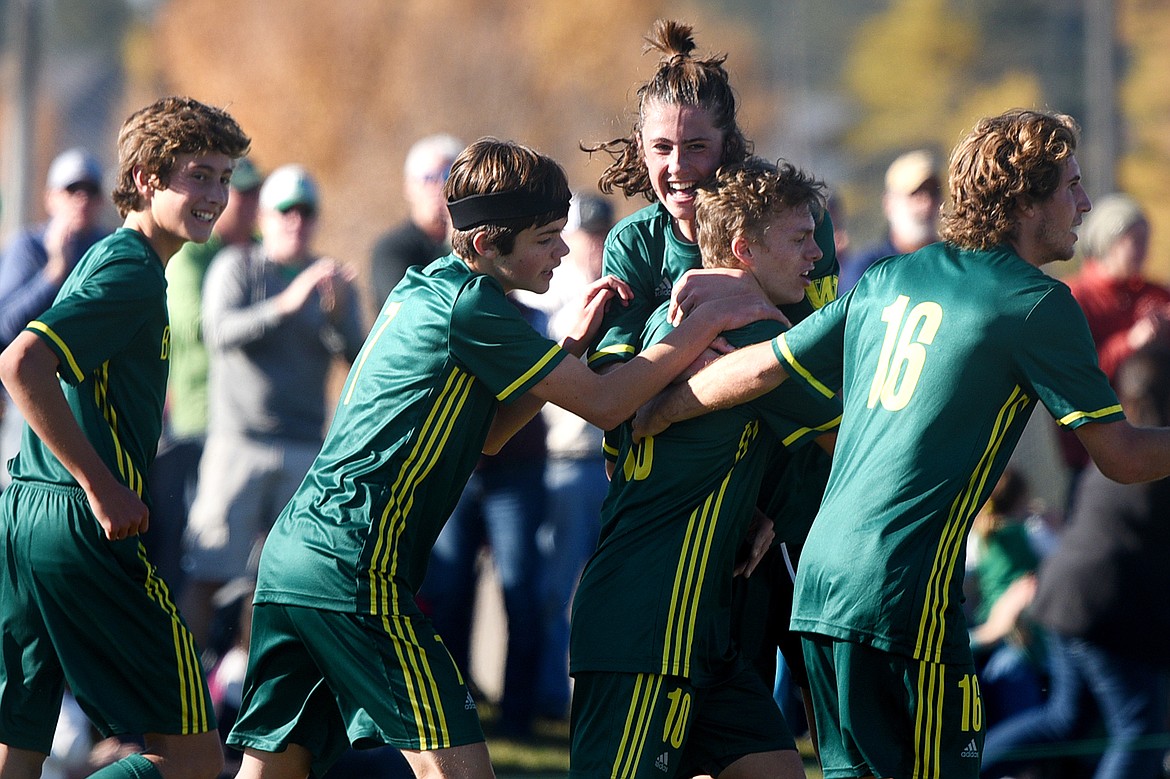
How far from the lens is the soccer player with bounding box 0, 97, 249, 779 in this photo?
4.05 meters

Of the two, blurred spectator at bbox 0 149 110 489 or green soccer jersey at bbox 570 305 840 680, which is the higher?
blurred spectator at bbox 0 149 110 489

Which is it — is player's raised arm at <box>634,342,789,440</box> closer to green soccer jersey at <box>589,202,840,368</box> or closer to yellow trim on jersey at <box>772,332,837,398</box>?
yellow trim on jersey at <box>772,332,837,398</box>

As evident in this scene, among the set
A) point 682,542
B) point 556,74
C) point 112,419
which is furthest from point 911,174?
point 556,74

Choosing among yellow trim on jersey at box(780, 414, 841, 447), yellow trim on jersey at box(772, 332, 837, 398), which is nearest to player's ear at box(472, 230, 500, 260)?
yellow trim on jersey at box(772, 332, 837, 398)

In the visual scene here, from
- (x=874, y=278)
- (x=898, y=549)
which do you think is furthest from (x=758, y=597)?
(x=874, y=278)

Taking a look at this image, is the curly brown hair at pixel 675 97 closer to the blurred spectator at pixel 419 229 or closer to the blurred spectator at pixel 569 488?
the blurred spectator at pixel 419 229

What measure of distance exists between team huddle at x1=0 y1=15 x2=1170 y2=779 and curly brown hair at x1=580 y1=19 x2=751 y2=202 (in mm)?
16

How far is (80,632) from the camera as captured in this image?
413cm

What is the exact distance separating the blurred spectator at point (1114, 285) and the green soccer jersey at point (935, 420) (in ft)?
14.2

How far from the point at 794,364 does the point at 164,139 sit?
188 centimetres

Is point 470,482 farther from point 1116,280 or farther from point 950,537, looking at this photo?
point 950,537

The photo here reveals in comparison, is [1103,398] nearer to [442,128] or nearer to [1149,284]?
[1149,284]

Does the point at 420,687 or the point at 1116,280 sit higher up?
the point at 1116,280

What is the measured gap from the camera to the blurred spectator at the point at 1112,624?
5805 millimetres
